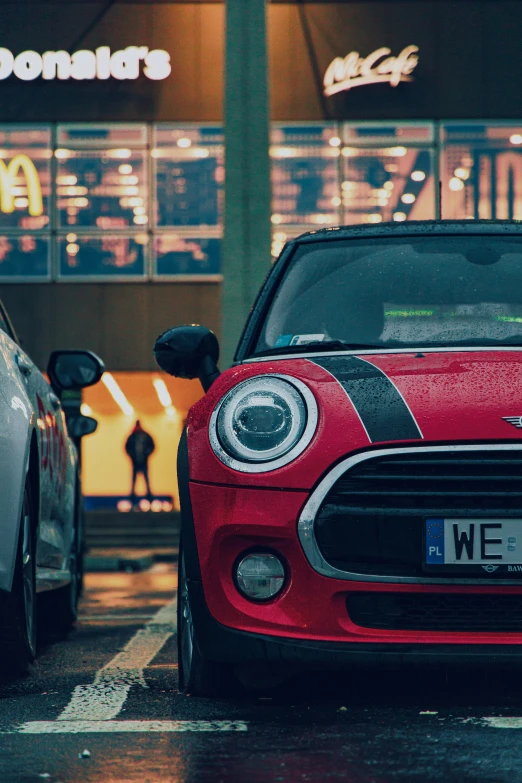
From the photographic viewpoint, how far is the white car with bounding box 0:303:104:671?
446cm

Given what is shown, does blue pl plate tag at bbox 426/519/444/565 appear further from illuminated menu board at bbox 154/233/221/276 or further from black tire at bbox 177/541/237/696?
illuminated menu board at bbox 154/233/221/276

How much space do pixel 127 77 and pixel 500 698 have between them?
19753mm

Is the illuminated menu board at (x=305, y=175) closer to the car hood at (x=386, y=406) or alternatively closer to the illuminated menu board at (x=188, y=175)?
the illuminated menu board at (x=188, y=175)

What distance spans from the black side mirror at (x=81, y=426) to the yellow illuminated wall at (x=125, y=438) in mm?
15965

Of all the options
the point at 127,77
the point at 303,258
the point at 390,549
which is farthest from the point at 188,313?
the point at 390,549

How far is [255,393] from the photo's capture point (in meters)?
4.00

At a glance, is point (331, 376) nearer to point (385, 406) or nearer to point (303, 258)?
point (385, 406)

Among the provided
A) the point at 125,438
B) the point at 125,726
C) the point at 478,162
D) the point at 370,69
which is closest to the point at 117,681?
the point at 125,726

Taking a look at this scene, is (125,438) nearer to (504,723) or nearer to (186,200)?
(186,200)

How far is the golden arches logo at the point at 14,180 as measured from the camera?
75.4ft

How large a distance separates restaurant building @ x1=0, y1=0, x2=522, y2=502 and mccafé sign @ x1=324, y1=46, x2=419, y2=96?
0.08 feet

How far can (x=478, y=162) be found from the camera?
2297 cm

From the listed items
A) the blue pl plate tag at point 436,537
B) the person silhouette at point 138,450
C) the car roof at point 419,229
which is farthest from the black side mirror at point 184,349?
the person silhouette at point 138,450

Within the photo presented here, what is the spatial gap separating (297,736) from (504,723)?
571 mm
